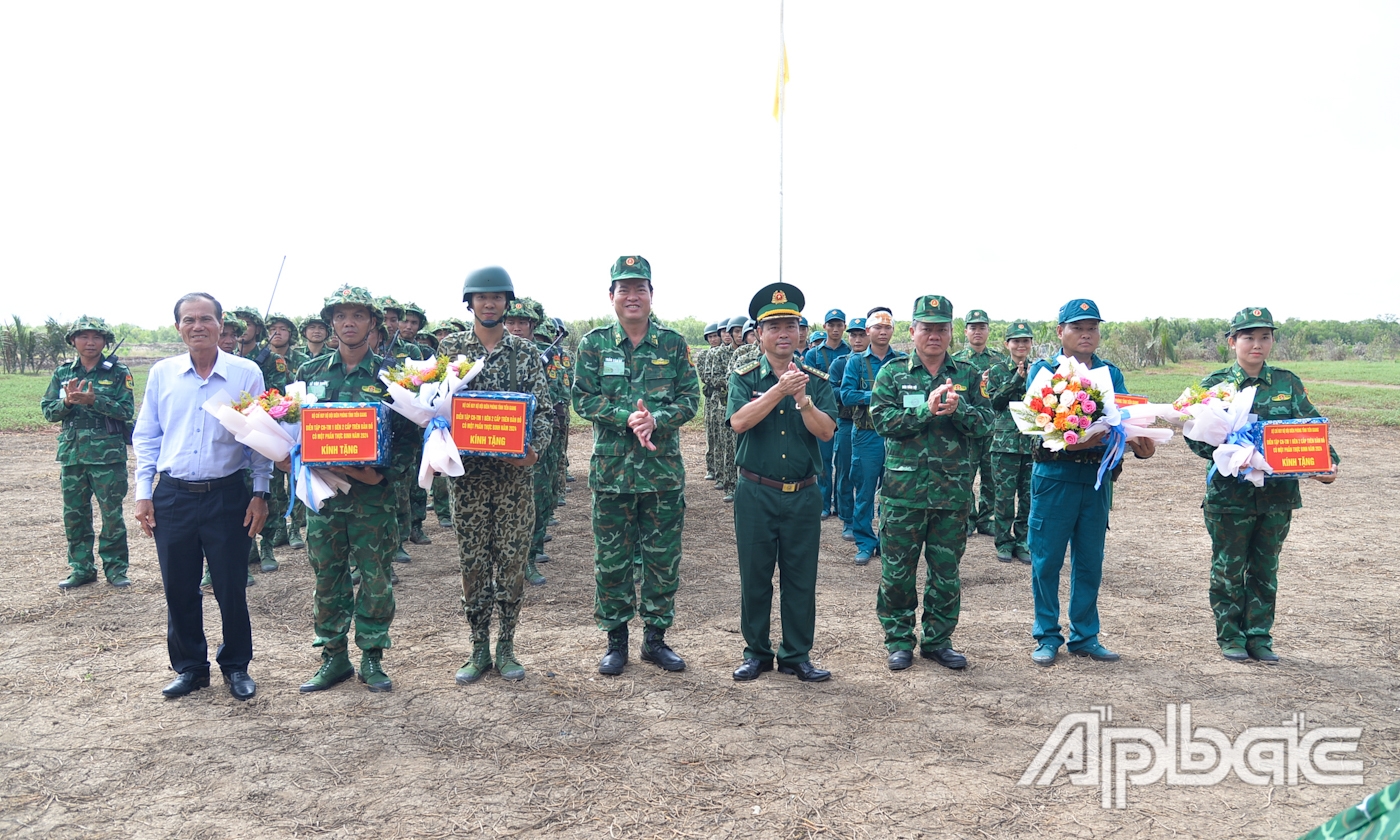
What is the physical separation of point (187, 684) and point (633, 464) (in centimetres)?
297

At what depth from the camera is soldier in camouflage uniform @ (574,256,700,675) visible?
17.1ft

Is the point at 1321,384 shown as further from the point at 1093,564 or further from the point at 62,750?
the point at 62,750

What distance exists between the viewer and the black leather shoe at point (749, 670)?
512 cm

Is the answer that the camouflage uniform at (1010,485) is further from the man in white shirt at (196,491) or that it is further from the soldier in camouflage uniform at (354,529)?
the man in white shirt at (196,491)

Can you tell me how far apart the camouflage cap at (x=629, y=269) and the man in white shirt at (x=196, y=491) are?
7.66 feet

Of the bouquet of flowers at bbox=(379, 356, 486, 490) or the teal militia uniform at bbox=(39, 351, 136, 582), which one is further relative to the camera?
the teal militia uniform at bbox=(39, 351, 136, 582)

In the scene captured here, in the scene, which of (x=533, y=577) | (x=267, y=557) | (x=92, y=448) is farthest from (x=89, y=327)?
(x=533, y=577)

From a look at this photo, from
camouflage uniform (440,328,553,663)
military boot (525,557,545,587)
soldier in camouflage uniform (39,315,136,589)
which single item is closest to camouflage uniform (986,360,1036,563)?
military boot (525,557,545,587)

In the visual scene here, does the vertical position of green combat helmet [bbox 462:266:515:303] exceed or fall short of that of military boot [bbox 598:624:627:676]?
it exceeds it

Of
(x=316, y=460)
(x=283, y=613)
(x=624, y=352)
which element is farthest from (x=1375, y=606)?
(x=283, y=613)

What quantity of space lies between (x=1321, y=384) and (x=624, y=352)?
30.7 metres

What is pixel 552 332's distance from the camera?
1005 cm

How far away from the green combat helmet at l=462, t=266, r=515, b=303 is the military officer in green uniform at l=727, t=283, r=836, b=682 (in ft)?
5.02

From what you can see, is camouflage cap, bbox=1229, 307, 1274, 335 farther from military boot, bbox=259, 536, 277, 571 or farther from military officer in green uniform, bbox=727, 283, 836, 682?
military boot, bbox=259, 536, 277, 571
